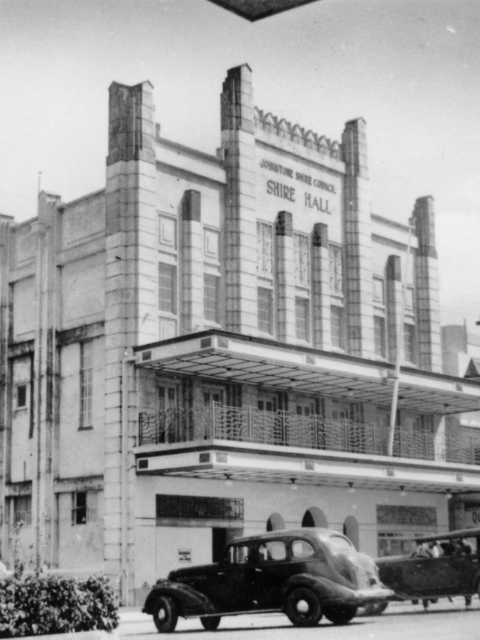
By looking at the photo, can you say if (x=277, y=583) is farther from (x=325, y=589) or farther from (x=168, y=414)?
(x=168, y=414)

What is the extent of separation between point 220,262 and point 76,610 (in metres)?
19.1

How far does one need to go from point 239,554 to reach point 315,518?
51.3ft

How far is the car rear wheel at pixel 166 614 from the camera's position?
18.3 meters

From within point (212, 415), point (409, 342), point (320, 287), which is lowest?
point (212, 415)

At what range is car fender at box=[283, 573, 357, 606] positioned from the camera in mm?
17250

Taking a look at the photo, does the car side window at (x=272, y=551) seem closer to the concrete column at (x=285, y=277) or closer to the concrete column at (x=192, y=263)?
the concrete column at (x=192, y=263)

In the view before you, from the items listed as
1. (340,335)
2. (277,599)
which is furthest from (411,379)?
(277,599)

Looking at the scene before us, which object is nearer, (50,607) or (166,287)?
(50,607)

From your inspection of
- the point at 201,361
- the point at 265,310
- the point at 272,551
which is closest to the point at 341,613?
the point at 272,551

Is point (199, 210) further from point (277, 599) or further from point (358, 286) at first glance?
point (277, 599)

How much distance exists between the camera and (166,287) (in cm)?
3027

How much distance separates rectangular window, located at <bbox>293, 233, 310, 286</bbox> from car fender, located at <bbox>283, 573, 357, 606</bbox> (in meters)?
17.5

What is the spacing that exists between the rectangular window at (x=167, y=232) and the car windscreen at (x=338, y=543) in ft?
44.1

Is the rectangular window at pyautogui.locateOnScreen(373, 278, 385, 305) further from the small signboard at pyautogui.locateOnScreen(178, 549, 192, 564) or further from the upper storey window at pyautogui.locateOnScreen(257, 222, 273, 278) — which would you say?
the small signboard at pyautogui.locateOnScreen(178, 549, 192, 564)
